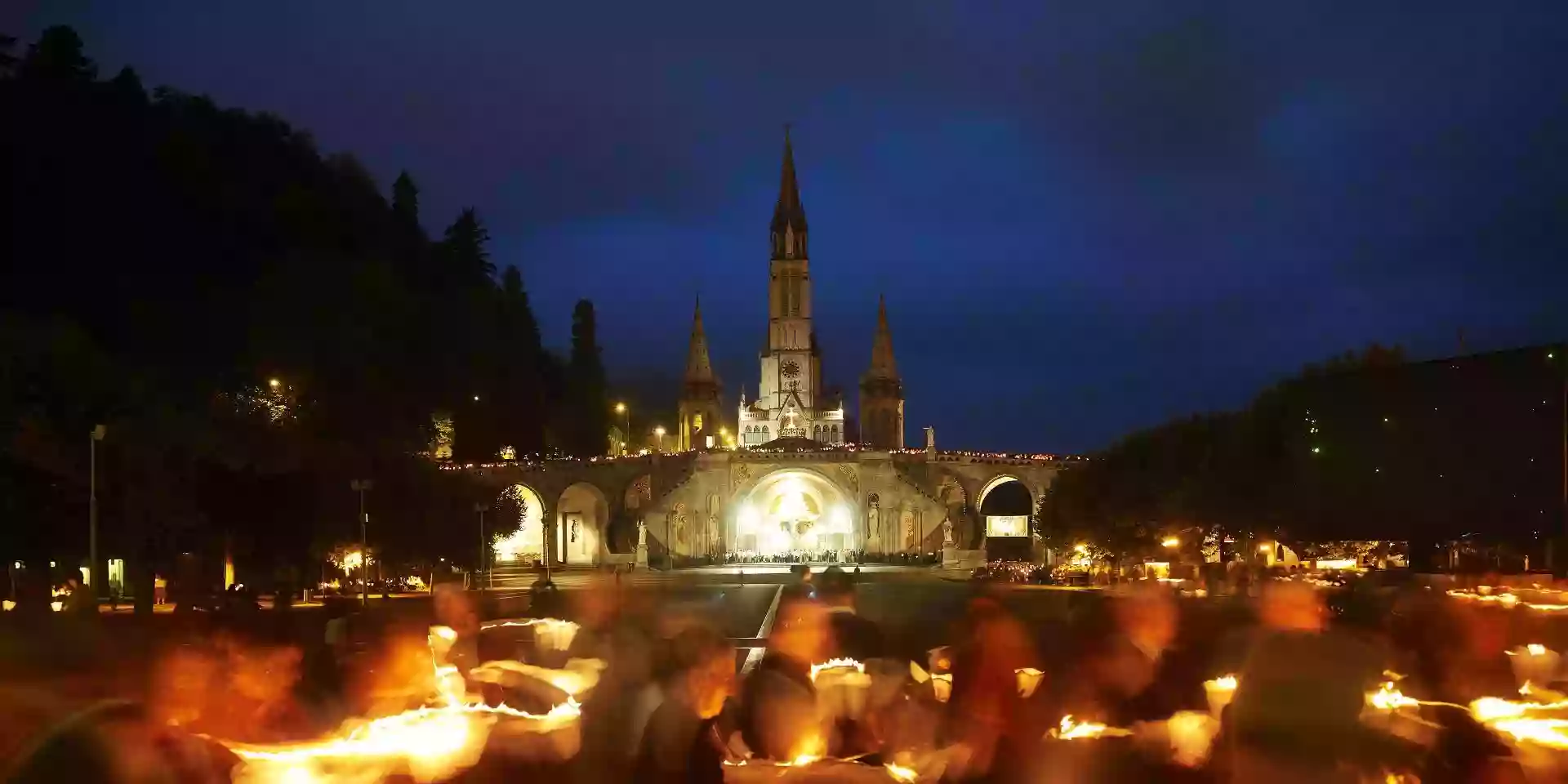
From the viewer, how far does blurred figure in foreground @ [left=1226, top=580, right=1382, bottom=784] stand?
5828 millimetres

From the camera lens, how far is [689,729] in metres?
6.02

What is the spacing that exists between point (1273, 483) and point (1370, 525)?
3709 millimetres

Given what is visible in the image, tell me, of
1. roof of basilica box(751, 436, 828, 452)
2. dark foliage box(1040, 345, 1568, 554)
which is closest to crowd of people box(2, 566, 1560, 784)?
dark foliage box(1040, 345, 1568, 554)

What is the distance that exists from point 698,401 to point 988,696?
11431 centimetres

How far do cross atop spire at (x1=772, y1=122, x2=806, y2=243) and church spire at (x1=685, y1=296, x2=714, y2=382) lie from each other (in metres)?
10.4

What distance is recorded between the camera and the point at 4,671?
1884 cm

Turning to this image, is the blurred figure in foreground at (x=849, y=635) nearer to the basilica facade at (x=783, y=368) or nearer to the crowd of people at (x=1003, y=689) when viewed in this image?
the crowd of people at (x=1003, y=689)

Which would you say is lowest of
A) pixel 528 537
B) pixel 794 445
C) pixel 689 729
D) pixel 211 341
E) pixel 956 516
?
pixel 528 537

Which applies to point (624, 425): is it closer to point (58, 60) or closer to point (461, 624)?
point (58, 60)

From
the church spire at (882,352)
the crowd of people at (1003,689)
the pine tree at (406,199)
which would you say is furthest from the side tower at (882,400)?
the crowd of people at (1003,689)

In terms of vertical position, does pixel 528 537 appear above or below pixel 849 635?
below

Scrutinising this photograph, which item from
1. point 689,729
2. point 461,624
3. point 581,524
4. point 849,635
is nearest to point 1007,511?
point 581,524

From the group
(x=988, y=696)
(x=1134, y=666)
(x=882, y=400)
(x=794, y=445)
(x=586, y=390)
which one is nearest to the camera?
(x=988, y=696)

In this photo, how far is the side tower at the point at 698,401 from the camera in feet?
400
